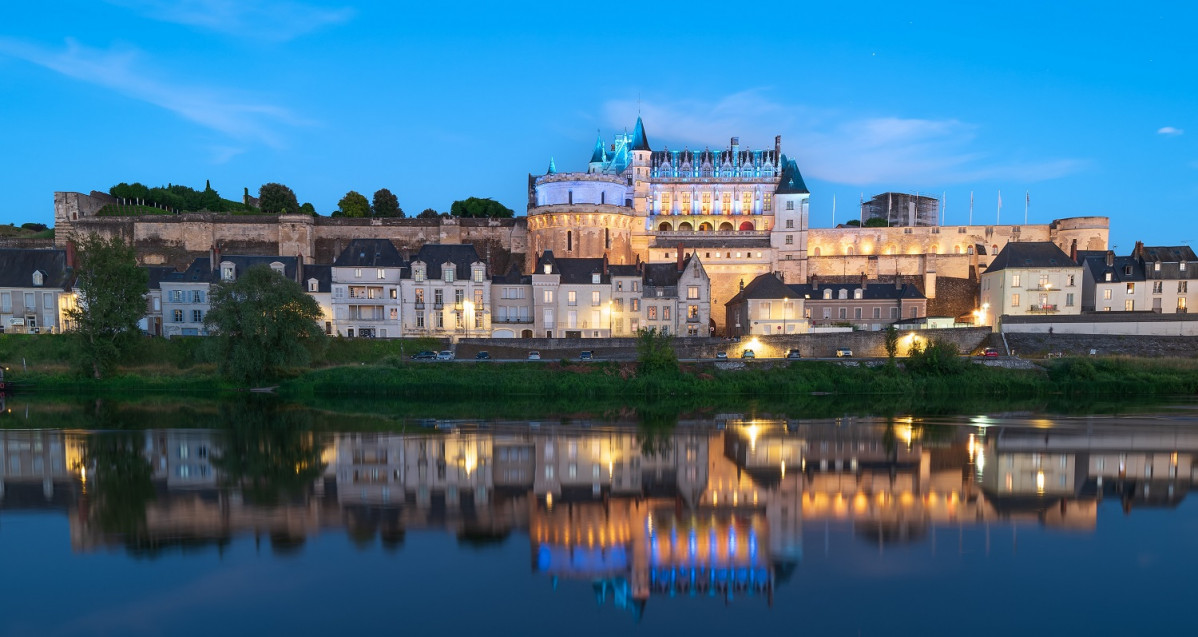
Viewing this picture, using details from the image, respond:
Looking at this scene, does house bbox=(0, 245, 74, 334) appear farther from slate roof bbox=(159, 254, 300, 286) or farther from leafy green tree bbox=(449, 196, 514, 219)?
leafy green tree bbox=(449, 196, 514, 219)

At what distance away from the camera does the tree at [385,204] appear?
2197 inches

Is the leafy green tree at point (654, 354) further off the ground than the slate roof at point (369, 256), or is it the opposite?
the slate roof at point (369, 256)

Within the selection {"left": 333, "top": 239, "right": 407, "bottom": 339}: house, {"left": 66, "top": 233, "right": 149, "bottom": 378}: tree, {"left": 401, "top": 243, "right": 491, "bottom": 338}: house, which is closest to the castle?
{"left": 401, "top": 243, "right": 491, "bottom": 338}: house

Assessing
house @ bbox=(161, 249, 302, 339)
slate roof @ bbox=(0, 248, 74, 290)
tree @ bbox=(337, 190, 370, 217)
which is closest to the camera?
slate roof @ bbox=(0, 248, 74, 290)

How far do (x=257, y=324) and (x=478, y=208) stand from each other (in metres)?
35.0

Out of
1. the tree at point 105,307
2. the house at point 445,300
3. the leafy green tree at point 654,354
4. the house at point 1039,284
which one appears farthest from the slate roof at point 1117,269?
the tree at point 105,307

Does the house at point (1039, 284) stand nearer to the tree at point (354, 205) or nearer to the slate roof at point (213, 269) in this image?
the slate roof at point (213, 269)

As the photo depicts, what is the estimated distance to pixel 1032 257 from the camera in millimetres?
32875

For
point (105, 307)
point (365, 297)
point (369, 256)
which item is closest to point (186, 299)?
point (105, 307)

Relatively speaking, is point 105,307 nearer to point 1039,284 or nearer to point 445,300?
point 445,300

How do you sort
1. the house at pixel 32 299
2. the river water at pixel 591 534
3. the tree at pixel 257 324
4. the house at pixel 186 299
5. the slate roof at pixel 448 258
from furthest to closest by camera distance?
the slate roof at pixel 448 258, the house at pixel 186 299, the house at pixel 32 299, the tree at pixel 257 324, the river water at pixel 591 534

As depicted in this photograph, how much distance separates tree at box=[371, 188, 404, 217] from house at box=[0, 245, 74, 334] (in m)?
25.9

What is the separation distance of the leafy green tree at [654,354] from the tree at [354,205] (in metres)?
35.4

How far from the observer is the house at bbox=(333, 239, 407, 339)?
31281 millimetres
